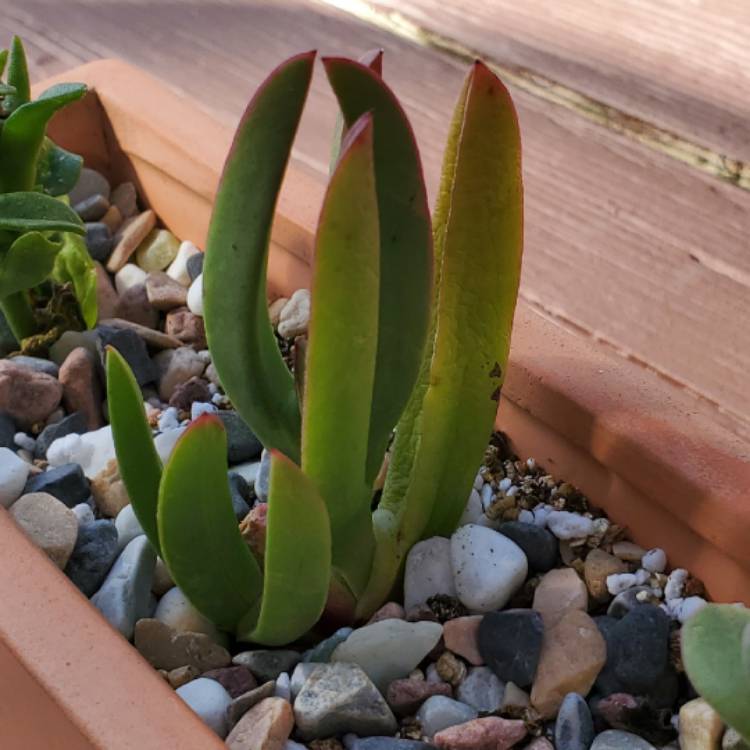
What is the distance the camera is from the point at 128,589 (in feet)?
2.07

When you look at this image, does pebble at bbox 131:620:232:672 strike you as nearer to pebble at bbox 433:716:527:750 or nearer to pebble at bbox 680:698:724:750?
pebble at bbox 433:716:527:750

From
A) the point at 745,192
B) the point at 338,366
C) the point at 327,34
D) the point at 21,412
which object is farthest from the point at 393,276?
the point at 327,34

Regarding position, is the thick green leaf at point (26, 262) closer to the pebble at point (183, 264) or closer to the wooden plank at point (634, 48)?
the pebble at point (183, 264)

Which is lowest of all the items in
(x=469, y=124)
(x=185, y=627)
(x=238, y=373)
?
(x=185, y=627)

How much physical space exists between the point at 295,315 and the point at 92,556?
8.8 inches

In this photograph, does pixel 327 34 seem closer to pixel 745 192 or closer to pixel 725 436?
Answer: pixel 745 192

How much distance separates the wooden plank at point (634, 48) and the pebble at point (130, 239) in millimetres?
331

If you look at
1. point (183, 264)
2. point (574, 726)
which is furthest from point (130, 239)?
point (574, 726)

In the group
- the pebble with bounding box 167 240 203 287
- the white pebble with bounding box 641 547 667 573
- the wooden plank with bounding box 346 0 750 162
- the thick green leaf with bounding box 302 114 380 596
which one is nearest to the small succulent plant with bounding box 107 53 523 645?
the thick green leaf with bounding box 302 114 380 596

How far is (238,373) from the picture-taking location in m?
0.55

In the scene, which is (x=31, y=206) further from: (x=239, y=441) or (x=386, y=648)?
(x=386, y=648)

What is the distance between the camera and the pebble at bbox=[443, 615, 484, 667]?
62cm

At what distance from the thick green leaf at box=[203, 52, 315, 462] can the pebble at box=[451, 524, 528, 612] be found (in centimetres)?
11

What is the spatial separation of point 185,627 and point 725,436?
288 millimetres
